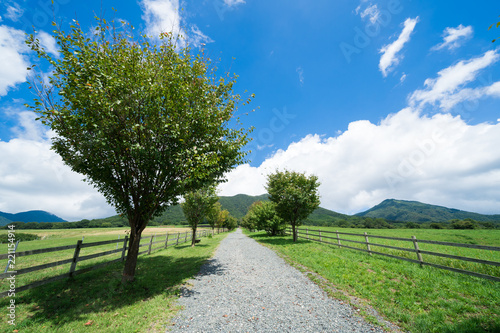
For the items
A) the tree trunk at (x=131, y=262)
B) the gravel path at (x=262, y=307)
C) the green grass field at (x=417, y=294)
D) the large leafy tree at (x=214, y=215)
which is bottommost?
the gravel path at (x=262, y=307)

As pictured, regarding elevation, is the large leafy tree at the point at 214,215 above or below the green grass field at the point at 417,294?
above

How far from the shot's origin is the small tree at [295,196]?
787 inches

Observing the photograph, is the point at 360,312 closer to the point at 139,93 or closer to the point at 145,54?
the point at 139,93

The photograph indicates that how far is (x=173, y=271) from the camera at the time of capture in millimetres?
10266

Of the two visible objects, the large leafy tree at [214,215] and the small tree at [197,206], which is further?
the large leafy tree at [214,215]

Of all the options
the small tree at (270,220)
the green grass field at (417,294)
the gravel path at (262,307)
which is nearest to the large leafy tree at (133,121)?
the gravel path at (262,307)

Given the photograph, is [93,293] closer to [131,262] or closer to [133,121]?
[131,262]

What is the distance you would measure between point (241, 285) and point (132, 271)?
4817mm

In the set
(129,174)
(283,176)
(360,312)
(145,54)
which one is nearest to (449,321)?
(360,312)

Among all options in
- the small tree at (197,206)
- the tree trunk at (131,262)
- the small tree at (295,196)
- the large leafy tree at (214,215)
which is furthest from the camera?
the large leafy tree at (214,215)

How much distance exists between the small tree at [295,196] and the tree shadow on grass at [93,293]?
1221cm

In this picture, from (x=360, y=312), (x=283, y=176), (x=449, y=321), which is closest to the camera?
(x=449, y=321)

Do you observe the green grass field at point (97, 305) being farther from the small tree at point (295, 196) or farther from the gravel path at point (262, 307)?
the small tree at point (295, 196)

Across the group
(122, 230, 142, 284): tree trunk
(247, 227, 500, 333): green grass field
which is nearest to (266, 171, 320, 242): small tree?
(247, 227, 500, 333): green grass field
